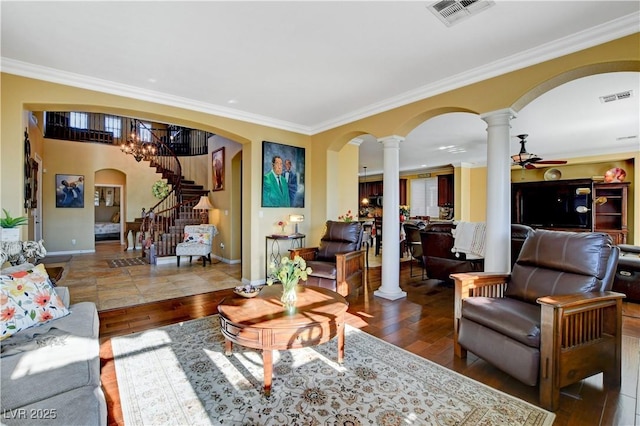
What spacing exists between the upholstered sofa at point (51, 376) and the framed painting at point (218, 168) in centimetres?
552

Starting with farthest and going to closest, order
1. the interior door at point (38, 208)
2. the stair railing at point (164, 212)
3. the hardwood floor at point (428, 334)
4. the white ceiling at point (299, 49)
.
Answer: the interior door at point (38, 208) → the stair railing at point (164, 212) → the white ceiling at point (299, 49) → the hardwood floor at point (428, 334)

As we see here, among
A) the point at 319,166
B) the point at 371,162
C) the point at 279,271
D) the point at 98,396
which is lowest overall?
the point at 98,396

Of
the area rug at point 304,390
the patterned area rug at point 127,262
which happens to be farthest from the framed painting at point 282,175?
the patterned area rug at point 127,262

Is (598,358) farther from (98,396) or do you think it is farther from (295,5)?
(295,5)

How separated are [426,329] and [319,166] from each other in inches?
134

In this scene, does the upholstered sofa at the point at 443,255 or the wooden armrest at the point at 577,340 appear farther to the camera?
the upholstered sofa at the point at 443,255

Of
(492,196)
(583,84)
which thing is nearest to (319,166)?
(492,196)

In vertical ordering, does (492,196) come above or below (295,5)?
below

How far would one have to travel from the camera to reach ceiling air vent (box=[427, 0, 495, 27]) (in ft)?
7.39

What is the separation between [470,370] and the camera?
94.6 inches

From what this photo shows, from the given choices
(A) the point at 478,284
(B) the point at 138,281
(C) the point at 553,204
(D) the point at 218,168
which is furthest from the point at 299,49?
(C) the point at 553,204

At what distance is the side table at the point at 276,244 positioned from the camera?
5134mm

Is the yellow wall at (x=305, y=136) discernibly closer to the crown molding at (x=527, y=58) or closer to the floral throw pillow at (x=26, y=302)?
the crown molding at (x=527, y=58)

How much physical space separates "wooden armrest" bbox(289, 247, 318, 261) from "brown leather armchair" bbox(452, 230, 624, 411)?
2.39 m
